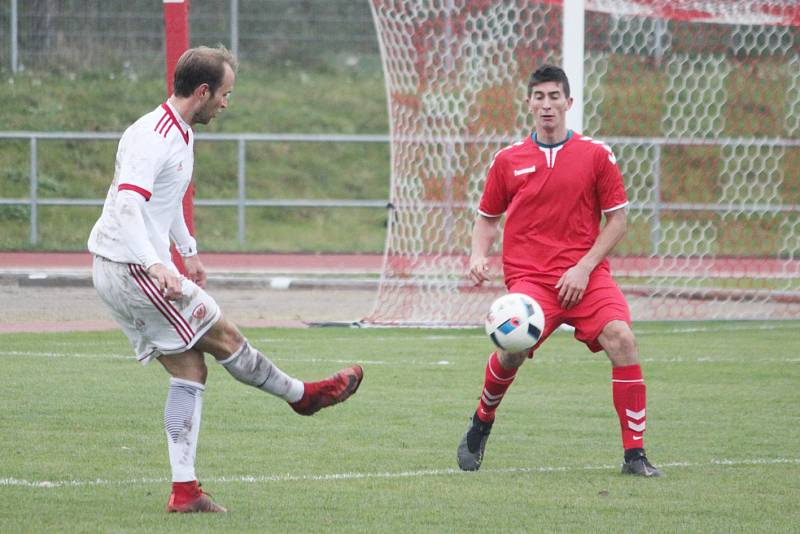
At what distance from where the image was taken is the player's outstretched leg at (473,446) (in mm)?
6812

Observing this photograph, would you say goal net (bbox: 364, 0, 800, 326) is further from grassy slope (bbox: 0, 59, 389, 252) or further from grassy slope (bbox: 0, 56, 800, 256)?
grassy slope (bbox: 0, 59, 389, 252)

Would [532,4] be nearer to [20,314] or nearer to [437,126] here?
[437,126]

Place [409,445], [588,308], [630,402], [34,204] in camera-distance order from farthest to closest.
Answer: [34,204] → [409,445] → [588,308] → [630,402]

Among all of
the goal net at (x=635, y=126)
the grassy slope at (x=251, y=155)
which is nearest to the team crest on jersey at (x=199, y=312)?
the goal net at (x=635, y=126)

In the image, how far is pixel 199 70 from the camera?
5781 mm

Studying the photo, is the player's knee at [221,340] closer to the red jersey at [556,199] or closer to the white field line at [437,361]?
the red jersey at [556,199]

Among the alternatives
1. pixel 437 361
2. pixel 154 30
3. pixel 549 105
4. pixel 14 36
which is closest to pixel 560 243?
pixel 549 105

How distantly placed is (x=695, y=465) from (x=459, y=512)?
1620 mm

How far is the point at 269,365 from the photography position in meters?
6.07

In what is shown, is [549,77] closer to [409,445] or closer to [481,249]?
[481,249]

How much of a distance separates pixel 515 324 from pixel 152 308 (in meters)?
1.81

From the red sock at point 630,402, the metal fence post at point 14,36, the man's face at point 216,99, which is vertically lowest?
the red sock at point 630,402

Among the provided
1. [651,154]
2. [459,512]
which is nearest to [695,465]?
[459,512]

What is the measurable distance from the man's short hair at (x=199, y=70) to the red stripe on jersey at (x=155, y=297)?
0.75 metres
